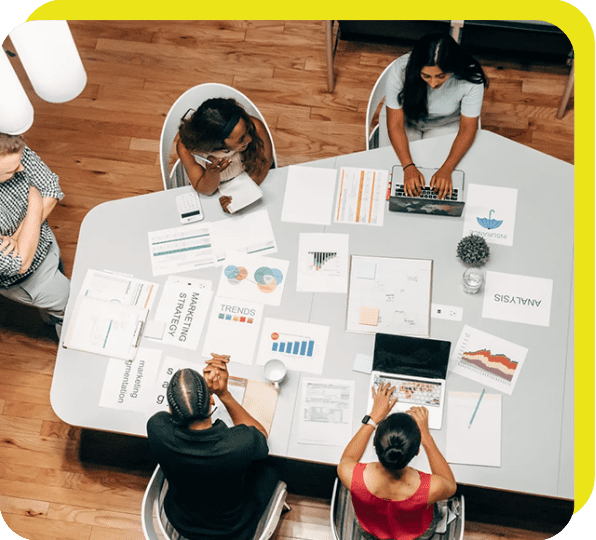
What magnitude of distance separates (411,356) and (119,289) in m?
1.23

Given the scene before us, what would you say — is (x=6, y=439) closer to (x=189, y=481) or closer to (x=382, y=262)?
(x=189, y=481)

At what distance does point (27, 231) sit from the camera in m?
2.62

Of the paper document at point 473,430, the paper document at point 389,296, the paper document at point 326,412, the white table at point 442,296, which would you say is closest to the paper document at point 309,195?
the white table at point 442,296

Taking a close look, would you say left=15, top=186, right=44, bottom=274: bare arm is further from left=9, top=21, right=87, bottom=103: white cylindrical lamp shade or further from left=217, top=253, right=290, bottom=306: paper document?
left=217, top=253, right=290, bottom=306: paper document

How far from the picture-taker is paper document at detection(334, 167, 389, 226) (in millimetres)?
2668

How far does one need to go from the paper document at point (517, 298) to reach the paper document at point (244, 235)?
906 millimetres

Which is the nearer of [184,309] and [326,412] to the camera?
[326,412]

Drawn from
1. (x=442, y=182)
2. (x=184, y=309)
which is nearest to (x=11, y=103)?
(x=184, y=309)

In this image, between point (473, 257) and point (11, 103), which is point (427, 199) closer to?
point (473, 257)

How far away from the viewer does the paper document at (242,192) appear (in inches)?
104

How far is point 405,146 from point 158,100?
71.6 inches

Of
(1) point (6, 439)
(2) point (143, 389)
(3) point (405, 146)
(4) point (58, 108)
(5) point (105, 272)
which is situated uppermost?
(4) point (58, 108)

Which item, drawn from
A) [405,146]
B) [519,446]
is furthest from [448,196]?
[519,446]

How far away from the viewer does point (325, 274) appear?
102 inches
